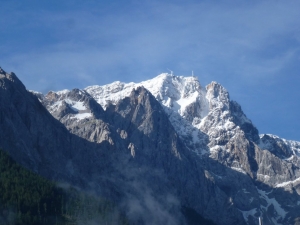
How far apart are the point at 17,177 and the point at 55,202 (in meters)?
12.1

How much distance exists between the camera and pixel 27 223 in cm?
17800

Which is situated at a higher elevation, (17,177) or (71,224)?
(17,177)

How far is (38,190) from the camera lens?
194625mm

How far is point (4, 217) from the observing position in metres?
Answer: 176

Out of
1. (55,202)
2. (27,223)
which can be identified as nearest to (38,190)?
(55,202)

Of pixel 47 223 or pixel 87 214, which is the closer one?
pixel 47 223

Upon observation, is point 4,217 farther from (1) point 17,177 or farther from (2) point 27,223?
(1) point 17,177

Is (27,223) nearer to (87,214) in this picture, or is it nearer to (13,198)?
(13,198)

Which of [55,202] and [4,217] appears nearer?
[4,217]

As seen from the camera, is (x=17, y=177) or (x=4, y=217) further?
(x=17, y=177)

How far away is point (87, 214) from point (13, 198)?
22677 mm

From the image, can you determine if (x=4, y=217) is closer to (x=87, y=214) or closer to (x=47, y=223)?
(x=47, y=223)

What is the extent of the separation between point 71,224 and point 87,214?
11562 millimetres

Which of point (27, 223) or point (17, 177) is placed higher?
point (17, 177)
